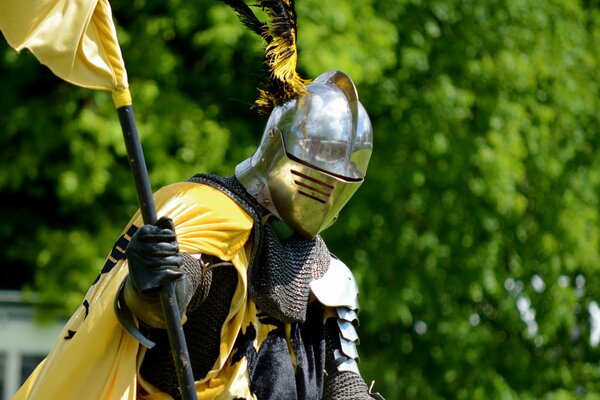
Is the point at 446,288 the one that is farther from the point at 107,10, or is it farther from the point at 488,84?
the point at 107,10

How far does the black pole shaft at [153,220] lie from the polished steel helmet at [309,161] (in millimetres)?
875

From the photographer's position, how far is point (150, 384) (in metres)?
5.39

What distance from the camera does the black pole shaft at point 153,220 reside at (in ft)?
15.4

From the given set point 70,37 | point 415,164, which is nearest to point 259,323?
point 70,37

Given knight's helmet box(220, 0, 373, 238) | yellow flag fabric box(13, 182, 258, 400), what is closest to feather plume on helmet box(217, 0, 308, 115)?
knight's helmet box(220, 0, 373, 238)

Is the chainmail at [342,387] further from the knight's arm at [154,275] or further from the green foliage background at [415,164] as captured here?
the green foliage background at [415,164]

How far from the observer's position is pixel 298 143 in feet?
18.3

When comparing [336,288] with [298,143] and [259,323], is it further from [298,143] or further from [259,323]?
[298,143]

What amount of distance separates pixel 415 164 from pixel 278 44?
647 cm

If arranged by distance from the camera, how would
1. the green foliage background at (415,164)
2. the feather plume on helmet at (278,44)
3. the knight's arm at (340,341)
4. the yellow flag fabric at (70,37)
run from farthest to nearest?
1. the green foliage background at (415,164)
2. the knight's arm at (340,341)
3. the feather plume on helmet at (278,44)
4. the yellow flag fabric at (70,37)

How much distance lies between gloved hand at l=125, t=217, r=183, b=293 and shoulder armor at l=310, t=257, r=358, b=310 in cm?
104

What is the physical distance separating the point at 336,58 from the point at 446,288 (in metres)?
2.35

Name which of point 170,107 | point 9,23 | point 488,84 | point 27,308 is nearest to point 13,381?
point 27,308

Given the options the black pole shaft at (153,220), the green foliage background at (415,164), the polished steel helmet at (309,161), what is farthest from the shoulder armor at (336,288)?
the green foliage background at (415,164)
